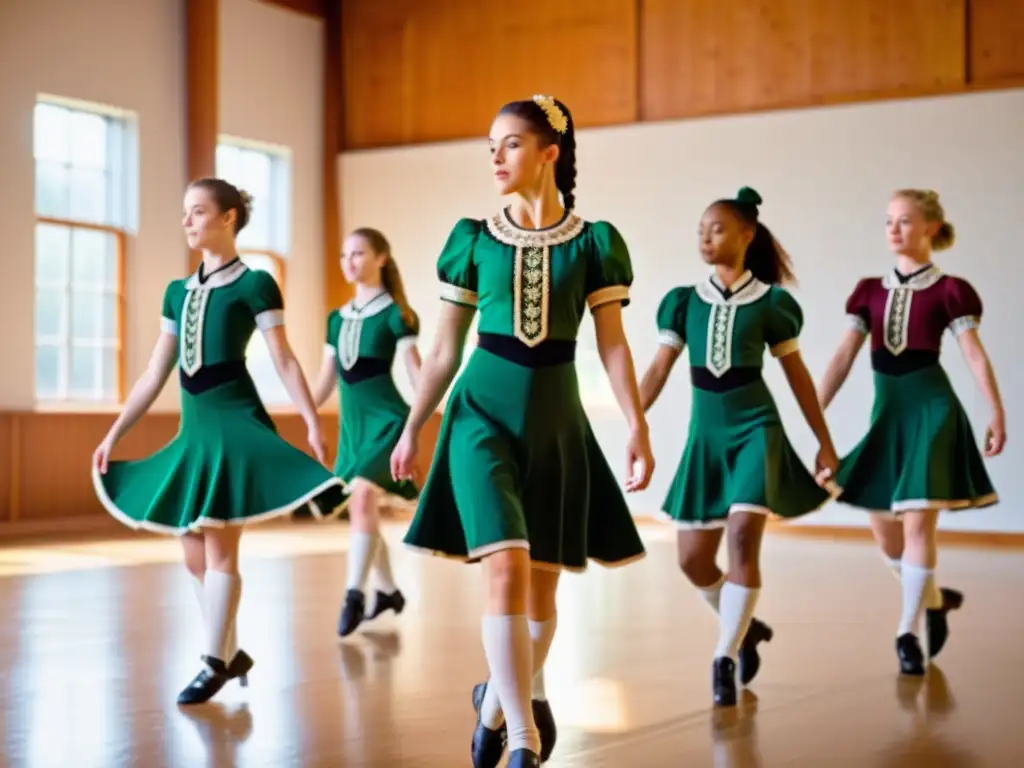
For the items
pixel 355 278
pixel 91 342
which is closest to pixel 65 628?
pixel 355 278

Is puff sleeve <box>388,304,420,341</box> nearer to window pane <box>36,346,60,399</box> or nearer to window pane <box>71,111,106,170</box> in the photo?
window pane <box>36,346,60,399</box>

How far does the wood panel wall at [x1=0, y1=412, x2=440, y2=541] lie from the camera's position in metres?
10.0

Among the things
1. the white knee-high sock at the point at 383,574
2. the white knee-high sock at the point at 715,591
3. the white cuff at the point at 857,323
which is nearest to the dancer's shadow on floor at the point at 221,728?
the white knee-high sock at the point at 715,591

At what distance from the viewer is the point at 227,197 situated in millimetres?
4305

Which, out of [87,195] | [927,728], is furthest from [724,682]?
[87,195]

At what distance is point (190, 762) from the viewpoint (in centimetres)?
335

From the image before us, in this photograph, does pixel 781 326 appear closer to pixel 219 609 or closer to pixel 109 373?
pixel 219 609

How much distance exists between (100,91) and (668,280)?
4.24m

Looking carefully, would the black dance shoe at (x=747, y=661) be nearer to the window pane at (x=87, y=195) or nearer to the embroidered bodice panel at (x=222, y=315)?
the embroidered bodice panel at (x=222, y=315)

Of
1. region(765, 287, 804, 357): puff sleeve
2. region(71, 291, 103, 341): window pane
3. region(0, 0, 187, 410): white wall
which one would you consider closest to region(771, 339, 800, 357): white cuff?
region(765, 287, 804, 357): puff sleeve

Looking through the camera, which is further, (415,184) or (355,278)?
(415,184)

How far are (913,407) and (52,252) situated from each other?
7250 mm

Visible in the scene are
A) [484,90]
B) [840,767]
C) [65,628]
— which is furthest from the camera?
[484,90]

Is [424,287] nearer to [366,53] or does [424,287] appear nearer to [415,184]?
[415,184]
